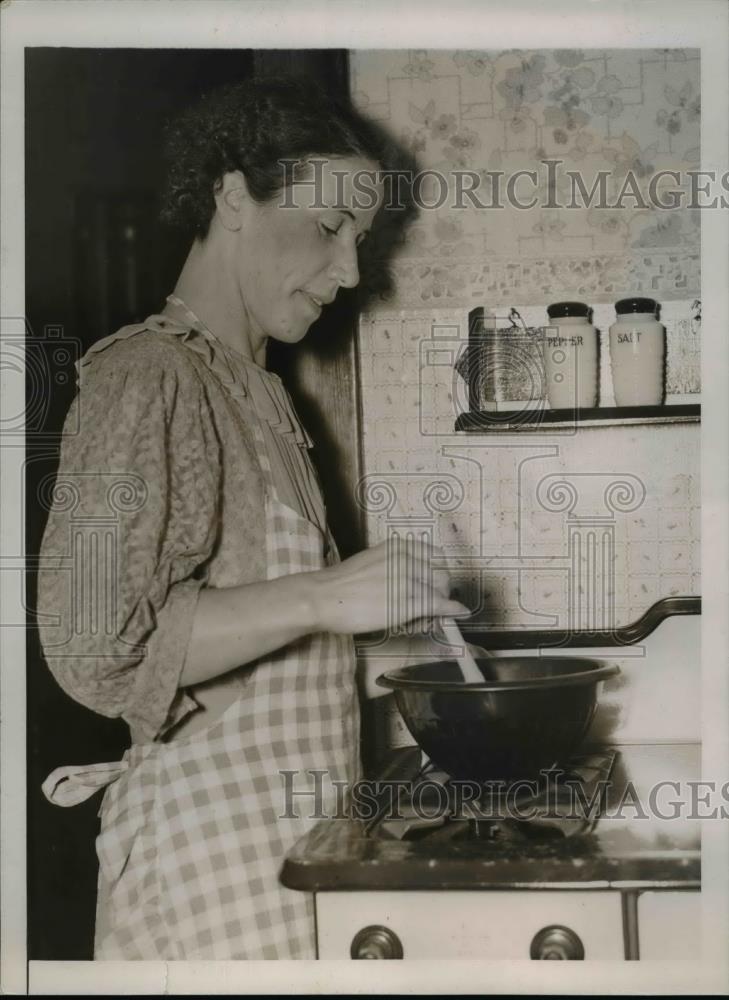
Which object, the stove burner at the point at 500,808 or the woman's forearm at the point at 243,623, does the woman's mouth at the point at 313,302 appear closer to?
the woman's forearm at the point at 243,623

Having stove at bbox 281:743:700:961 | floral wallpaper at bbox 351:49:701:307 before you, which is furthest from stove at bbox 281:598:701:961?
floral wallpaper at bbox 351:49:701:307

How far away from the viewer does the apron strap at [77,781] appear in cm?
82

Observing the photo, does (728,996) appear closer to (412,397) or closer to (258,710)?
(258,710)

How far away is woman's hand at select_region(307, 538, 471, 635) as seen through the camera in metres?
0.80

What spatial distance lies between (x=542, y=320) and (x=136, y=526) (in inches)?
15.3

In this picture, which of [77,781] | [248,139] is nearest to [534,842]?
A: [77,781]

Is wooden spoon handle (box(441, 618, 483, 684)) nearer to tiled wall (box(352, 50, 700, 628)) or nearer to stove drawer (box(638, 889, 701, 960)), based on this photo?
tiled wall (box(352, 50, 700, 628))

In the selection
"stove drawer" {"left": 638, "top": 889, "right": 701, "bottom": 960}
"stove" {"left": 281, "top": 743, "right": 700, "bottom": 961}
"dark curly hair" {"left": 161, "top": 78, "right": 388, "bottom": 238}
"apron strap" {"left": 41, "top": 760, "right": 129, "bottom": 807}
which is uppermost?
"dark curly hair" {"left": 161, "top": 78, "right": 388, "bottom": 238}

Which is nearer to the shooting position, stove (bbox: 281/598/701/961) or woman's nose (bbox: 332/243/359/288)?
stove (bbox: 281/598/701/961)

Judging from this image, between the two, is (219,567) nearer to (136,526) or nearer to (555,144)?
(136,526)

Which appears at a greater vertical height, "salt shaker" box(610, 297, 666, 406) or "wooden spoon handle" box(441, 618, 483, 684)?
"salt shaker" box(610, 297, 666, 406)

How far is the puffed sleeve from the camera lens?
2.55ft

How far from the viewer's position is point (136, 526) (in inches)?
30.7

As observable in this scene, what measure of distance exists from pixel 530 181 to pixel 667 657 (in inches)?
16.9
